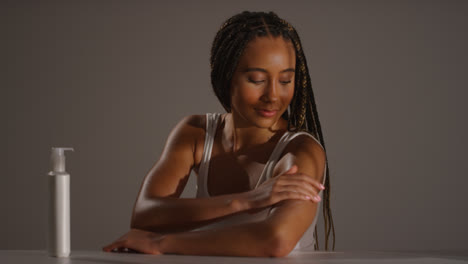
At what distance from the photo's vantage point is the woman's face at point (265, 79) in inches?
76.6

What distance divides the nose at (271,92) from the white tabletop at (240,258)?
0.41 meters

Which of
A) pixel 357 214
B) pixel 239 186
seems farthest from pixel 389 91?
pixel 239 186

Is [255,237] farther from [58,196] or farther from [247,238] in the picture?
[58,196]

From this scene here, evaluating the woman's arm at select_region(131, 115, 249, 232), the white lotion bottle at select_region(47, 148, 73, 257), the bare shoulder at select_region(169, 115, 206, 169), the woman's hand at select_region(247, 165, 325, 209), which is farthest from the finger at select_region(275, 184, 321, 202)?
the white lotion bottle at select_region(47, 148, 73, 257)

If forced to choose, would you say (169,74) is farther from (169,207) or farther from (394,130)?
(169,207)

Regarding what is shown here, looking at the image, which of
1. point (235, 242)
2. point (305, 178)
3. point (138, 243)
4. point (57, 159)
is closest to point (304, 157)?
point (305, 178)

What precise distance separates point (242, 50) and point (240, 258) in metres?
0.57

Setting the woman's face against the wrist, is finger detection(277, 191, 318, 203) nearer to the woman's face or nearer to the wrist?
the wrist

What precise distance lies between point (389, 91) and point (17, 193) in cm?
191

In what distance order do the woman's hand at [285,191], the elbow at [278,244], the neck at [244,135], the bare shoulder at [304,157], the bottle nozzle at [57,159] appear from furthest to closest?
the neck at [244,135]
the bare shoulder at [304,157]
the woman's hand at [285,191]
the elbow at [278,244]
the bottle nozzle at [57,159]

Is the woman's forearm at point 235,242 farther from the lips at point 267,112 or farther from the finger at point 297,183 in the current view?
the lips at point 267,112

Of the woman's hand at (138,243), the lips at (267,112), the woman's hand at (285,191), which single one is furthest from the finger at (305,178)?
the woman's hand at (138,243)

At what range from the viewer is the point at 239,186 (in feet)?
6.68

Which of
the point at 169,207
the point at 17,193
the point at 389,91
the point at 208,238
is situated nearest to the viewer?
the point at 208,238
